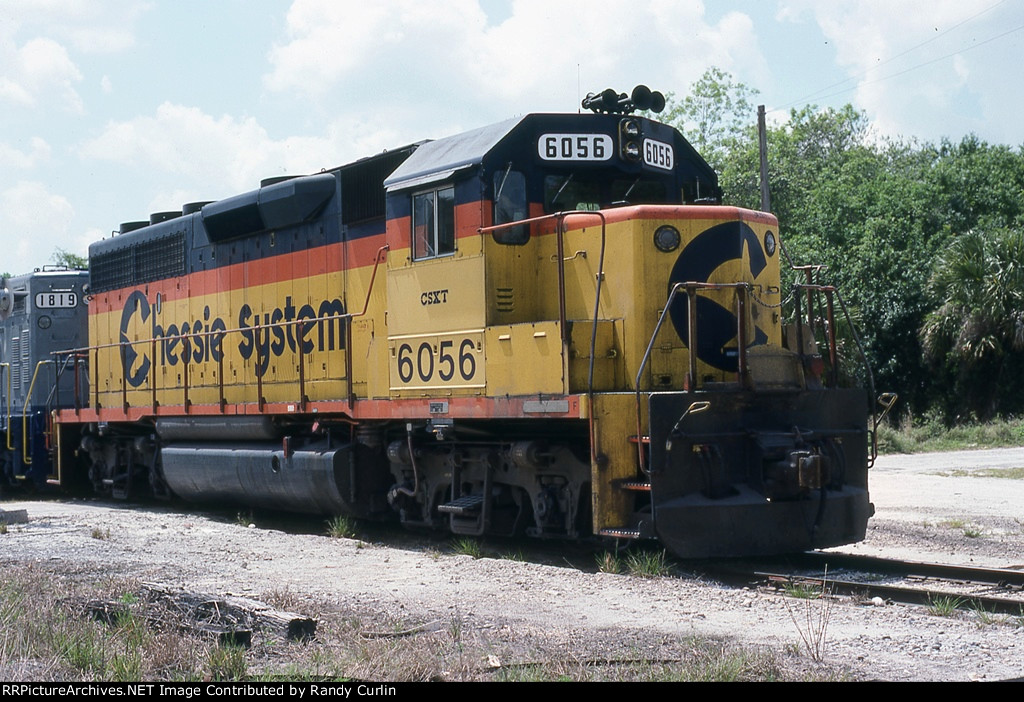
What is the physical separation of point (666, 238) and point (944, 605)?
344 cm

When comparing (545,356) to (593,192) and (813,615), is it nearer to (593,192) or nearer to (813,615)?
(593,192)

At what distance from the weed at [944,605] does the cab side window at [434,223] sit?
4.75 meters

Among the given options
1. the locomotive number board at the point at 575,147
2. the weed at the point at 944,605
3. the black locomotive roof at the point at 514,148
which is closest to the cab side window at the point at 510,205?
the black locomotive roof at the point at 514,148

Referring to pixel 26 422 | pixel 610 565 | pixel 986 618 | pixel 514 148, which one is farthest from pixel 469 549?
pixel 26 422

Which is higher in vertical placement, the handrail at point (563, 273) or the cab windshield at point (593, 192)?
the cab windshield at point (593, 192)

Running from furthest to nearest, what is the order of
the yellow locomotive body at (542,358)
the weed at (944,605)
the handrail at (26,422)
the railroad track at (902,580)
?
the handrail at (26,422)
the yellow locomotive body at (542,358)
the railroad track at (902,580)
the weed at (944,605)

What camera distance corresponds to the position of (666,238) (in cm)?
889

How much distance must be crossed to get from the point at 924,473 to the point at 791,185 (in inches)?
1111

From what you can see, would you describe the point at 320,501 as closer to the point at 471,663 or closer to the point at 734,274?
the point at 734,274

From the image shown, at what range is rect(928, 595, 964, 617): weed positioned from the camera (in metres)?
6.76

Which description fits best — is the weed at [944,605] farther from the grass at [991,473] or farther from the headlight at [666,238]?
the grass at [991,473]

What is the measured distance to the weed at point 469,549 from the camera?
9.51m

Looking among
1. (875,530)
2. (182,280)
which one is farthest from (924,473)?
(182,280)

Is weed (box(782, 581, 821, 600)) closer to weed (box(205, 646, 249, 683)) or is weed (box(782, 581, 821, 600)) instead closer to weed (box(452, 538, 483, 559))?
weed (box(452, 538, 483, 559))
